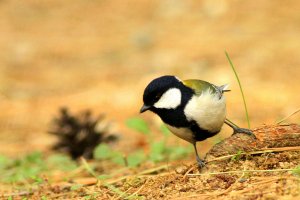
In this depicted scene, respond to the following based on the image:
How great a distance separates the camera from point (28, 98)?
8.48 m

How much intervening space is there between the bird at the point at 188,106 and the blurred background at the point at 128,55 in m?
2.62

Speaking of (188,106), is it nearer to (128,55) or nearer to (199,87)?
(199,87)

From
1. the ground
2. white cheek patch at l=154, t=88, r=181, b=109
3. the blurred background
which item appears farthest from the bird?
the blurred background

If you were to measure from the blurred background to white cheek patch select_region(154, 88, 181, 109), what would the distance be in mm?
2681

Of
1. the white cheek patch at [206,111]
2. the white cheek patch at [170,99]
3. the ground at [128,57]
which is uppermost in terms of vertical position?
the ground at [128,57]

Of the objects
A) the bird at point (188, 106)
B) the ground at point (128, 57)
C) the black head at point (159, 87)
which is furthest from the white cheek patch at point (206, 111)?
the ground at point (128, 57)

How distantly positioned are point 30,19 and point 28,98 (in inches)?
168

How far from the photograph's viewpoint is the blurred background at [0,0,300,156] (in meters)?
7.45

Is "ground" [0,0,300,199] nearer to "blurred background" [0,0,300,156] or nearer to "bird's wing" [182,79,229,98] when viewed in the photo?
"blurred background" [0,0,300,156]

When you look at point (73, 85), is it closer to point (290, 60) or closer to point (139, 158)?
point (290, 60)

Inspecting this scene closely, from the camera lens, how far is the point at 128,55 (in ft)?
33.4

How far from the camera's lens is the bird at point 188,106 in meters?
3.59

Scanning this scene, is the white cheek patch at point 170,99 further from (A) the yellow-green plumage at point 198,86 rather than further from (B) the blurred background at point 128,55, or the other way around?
(B) the blurred background at point 128,55

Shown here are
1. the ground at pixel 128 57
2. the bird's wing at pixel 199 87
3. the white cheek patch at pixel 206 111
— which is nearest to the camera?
the white cheek patch at pixel 206 111
